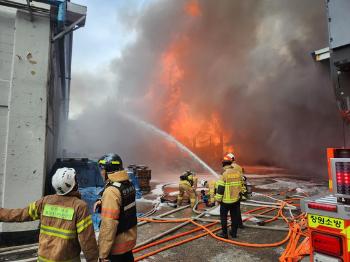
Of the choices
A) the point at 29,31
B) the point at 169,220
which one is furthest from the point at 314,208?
the point at 29,31

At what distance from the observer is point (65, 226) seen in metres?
2.17

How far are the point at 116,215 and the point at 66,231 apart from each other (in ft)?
1.62

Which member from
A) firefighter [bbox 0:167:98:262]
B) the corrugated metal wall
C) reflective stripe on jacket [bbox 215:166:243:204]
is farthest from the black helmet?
the corrugated metal wall

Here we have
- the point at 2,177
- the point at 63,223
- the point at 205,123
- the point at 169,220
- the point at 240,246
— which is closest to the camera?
the point at 63,223

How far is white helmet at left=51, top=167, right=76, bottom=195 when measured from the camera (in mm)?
2207

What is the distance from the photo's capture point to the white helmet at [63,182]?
2.21 meters

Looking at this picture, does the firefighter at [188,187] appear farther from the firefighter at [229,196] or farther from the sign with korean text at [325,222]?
the sign with korean text at [325,222]

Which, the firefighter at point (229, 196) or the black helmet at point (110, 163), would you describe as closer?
the black helmet at point (110, 163)

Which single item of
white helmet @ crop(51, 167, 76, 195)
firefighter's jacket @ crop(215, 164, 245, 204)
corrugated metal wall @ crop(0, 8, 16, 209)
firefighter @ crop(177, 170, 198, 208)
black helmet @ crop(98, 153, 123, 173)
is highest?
corrugated metal wall @ crop(0, 8, 16, 209)

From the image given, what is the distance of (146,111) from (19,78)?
65.5 ft

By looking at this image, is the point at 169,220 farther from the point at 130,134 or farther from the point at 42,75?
the point at 130,134

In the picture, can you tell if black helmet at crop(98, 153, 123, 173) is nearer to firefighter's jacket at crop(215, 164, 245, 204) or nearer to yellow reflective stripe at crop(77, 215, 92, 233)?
yellow reflective stripe at crop(77, 215, 92, 233)

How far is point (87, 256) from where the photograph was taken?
2.21 m

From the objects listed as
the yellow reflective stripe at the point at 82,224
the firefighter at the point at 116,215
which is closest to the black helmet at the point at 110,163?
the firefighter at the point at 116,215
